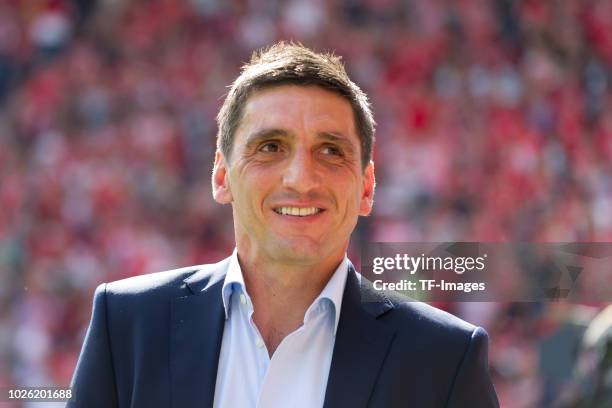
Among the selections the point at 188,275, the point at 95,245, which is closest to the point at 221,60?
the point at 95,245

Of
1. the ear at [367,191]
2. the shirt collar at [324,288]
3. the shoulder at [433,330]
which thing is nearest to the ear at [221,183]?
the shirt collar at [324,288]

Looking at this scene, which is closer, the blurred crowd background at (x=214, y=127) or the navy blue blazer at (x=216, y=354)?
the navy blue blazer at (x=216, y=354)

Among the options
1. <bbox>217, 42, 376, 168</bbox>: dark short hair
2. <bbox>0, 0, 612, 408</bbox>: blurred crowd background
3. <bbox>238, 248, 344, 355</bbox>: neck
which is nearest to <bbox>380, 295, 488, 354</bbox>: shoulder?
<bbox>238, 248, 344, 355</bbox>: neck

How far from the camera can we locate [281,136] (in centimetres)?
132

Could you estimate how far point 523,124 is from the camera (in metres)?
4.53

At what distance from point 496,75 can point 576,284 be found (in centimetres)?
256

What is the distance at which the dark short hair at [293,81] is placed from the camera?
4.41 ft

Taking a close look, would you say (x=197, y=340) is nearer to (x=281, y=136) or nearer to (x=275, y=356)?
(x=275, y=356)

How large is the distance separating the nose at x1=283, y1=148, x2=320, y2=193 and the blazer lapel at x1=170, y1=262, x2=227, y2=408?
0.79 feet

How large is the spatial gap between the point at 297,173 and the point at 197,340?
0.31 meters

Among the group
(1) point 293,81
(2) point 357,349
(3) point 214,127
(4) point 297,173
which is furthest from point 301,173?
(3) point 214,127

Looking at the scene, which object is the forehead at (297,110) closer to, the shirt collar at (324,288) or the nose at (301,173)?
the nose at (301,173)

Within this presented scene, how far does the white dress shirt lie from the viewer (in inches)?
52.0

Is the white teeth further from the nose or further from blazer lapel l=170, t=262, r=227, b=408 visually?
blazer lapel l=170, t=262, r=227, b=408
